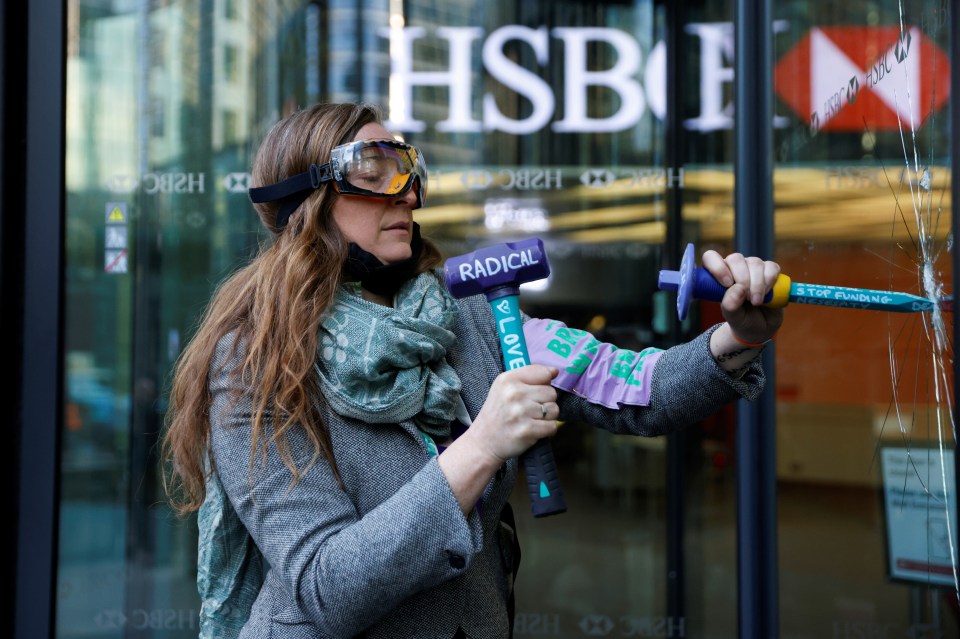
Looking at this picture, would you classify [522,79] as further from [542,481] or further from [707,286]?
[542,481]

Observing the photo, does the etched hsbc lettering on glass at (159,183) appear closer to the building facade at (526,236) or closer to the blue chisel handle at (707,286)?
the building facade at (526,236)

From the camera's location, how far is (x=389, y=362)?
51.0 inches

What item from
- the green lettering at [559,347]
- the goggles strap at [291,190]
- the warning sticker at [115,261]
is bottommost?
the green lettering at [559,347]

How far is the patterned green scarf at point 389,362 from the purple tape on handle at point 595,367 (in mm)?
227

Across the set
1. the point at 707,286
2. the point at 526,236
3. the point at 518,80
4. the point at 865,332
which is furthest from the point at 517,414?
the point at 518,80

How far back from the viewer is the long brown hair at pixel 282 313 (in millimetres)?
Result: 1257

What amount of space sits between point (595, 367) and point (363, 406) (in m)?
0.48

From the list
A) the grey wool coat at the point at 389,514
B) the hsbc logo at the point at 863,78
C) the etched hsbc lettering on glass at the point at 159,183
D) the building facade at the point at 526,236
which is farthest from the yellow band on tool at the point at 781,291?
the etched hsbc lettering on glass at the point at 159,183

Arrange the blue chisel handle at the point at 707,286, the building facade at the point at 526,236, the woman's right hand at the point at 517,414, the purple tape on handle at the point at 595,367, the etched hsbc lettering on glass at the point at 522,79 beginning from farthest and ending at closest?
1. the etched hsbc lettering on glass at the point at 522,79
2. the building facade at the point at 526,236
3. the purple tape on handle at the point at 595,367
4. the blue chisel handle at the point at 707,286
5. the woman's right hand at the point at 517,414

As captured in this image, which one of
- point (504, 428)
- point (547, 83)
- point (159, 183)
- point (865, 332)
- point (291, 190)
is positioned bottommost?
point (504, 428)

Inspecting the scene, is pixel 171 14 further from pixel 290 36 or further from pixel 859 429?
pixel 859 429

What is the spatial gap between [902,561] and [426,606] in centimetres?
206

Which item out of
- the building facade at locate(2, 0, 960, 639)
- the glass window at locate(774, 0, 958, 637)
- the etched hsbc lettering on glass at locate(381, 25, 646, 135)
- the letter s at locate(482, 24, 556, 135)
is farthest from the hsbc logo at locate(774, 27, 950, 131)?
the letter s at locate(482, 24, 556, 135)

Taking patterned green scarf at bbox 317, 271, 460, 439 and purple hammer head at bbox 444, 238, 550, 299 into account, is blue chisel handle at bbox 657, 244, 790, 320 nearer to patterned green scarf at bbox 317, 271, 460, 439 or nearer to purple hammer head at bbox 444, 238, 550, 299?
purple hammer head at bbox 444, 238, 550, 299
